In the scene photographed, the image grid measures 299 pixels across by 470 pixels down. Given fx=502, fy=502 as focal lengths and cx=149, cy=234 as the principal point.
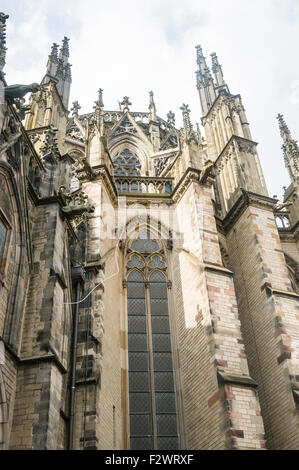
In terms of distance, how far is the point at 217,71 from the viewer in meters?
24.2

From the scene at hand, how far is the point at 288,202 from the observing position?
20.3 metres

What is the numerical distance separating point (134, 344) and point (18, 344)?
15.4 feet

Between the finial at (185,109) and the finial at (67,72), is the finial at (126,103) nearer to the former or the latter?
the finial at (67,72)

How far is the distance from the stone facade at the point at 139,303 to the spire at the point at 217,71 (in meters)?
4.98

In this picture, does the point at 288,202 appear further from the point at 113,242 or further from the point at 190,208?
the point at 113,242

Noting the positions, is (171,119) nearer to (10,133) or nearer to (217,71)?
(217,71)

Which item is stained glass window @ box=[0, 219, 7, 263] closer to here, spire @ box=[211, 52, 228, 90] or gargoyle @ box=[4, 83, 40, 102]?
gargoyle @ box=[4, 83, 40, 102]

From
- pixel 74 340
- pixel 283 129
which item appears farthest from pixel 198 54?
pixel 74 340

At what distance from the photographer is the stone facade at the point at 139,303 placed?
962 centimetres

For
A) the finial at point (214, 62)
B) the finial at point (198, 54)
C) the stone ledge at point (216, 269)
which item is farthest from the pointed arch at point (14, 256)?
the finial at point (198, 54)

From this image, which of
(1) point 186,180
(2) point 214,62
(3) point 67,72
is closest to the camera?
(1) point 186,180

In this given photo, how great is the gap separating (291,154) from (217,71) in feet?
19.5

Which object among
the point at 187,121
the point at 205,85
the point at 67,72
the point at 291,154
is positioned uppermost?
the point at 205,85

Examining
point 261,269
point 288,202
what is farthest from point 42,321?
point 288,202
